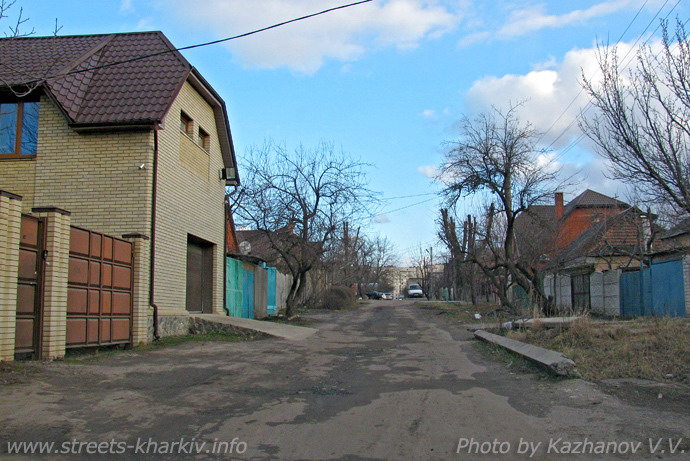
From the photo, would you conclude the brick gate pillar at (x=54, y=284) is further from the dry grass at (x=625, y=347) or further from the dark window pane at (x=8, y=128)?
the dry grass at (x=625, y=347)

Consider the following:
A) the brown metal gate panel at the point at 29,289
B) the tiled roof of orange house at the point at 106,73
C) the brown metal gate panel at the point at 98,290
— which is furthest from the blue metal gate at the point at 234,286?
the brown metal gate panel at the point at 29,289

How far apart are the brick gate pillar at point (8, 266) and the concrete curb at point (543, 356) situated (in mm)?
7674

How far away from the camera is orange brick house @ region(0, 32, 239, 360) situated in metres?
8.49

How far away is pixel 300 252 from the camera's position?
21.3 meters

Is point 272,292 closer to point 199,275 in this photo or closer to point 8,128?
point 199,275

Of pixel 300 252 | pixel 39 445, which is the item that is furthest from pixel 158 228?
pixel 300 252

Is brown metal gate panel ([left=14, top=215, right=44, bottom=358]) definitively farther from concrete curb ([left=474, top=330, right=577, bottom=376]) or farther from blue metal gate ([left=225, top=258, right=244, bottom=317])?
blue metal gate ([left=225, top=258, right=244, bottom=317])

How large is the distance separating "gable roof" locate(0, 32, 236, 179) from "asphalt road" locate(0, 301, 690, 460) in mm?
5586

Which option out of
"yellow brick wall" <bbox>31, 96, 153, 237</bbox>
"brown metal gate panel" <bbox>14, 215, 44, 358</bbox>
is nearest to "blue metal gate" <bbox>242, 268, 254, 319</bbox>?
"yellow brick wall" <bbox>31, 96, 153, 237</bbox>

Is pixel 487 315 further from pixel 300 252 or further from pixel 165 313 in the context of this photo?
pixel 165 313

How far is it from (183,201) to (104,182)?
2.22 meters

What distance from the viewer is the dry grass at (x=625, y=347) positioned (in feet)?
24.9

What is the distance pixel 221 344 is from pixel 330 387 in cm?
495

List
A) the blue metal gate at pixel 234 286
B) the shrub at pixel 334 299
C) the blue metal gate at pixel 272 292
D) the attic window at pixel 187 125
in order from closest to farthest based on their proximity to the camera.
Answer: the attic window at pixel 187 125 → the blue metal gate at pixel 234 286 → the blue metal gate at pixel 272 292 → the shrub at pixel 334 299
